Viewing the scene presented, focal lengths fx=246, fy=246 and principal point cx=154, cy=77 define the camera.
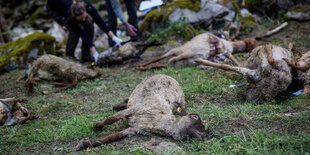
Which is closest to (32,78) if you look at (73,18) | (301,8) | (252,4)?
(73,18)

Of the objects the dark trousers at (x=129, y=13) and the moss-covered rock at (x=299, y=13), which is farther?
the dark trousers at (x=129, y=13)

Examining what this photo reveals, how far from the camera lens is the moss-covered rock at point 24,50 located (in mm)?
6699

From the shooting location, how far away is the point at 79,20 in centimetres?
634

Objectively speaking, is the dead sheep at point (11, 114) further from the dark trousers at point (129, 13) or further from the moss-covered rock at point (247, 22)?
the moss-covered rock at point (247, 22)

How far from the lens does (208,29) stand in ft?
24.8

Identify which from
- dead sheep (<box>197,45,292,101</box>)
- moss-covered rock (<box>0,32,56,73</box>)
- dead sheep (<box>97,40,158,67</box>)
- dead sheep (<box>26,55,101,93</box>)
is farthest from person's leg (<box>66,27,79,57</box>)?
dead sheep (<box>197,45,292,101</box>)

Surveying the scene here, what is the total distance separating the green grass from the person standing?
6.93ft

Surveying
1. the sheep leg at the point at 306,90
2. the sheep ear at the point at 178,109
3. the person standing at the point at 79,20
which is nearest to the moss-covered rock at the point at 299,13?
the sheep leg at the point at 306,90

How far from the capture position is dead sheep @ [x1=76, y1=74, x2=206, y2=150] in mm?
2316

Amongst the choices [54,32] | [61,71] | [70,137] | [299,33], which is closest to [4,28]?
[54,32]

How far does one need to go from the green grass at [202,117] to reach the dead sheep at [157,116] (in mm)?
69

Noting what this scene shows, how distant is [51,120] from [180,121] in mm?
1765

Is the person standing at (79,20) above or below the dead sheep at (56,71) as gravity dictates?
above

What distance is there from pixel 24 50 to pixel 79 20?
191 cm
